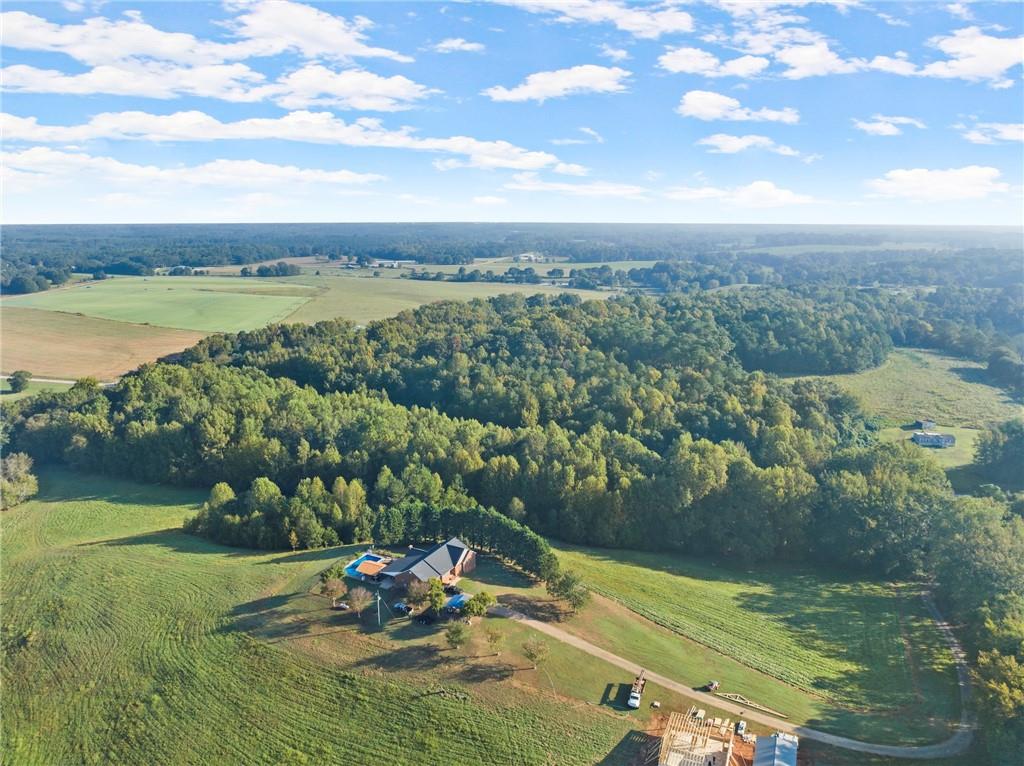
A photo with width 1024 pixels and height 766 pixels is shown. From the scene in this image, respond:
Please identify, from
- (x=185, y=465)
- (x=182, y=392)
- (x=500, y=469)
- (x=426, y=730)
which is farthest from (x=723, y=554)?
(x=182, y=392)

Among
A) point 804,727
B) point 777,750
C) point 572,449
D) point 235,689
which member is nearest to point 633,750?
point 777,750

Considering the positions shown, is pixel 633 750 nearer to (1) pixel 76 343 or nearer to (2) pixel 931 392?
(2) pixel 931 392

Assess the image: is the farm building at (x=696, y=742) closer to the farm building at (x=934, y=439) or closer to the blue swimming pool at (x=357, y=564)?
the blue swimming pool at (x=357, y=564)

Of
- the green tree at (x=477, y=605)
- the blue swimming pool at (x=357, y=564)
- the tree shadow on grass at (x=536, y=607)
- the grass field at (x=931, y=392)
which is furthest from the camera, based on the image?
the grass field at (x=931, y=392)

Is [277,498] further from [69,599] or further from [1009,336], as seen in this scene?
[1009,336]

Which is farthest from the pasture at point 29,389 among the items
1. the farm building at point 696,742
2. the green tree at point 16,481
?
the farm building at point 696,742

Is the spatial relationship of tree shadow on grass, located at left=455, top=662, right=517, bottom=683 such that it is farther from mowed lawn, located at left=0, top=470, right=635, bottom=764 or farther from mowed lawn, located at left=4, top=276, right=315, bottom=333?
mowed lawn, located at left=4, top=276, right=315, bottom=333
